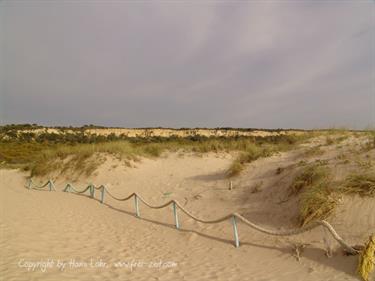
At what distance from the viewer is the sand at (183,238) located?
510cm

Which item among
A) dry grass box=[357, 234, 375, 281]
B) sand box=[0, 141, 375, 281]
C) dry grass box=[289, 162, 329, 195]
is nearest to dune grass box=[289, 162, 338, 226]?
dry grass box=[289, 162, 329, 195]

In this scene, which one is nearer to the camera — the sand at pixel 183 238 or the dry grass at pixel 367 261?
the dry grass at pixel 367 261

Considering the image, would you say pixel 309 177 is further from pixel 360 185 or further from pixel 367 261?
pixel 367 261

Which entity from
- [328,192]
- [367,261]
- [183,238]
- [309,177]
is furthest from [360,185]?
[183,238]

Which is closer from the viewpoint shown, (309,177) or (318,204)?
(318,204)

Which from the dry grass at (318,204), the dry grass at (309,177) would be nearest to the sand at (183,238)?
the dry grass at (318,204)

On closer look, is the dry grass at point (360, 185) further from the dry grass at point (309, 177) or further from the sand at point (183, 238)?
the dry grass at point (309, 177)

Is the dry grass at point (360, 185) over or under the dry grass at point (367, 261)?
over

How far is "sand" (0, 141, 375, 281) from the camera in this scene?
16.7 ft

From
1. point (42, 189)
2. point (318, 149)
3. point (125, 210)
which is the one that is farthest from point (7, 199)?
point (318, 149)

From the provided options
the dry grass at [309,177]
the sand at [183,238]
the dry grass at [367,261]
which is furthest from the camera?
the dry grass at [309,177]

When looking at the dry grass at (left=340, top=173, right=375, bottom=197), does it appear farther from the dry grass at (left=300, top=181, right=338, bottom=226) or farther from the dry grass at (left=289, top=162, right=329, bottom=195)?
the dry grass at (left=289, top=162, right=329, bottom=195)

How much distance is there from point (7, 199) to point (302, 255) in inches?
533

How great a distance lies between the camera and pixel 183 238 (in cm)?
734
